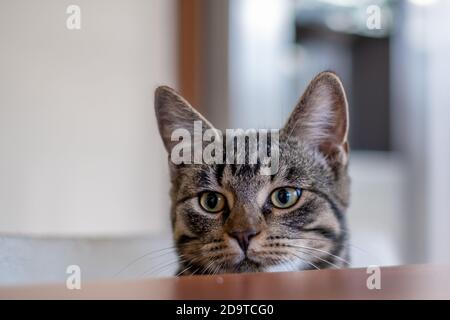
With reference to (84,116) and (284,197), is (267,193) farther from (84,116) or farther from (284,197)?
(84,116)

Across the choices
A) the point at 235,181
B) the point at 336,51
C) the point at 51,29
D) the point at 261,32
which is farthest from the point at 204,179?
the point at 336,51

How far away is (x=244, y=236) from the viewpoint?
623 millimetres

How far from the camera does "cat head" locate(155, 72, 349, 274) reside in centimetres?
63

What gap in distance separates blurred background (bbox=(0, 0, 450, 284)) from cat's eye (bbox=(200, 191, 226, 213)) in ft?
0.34

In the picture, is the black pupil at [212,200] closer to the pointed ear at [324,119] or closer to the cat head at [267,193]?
the cat head at [267,193]

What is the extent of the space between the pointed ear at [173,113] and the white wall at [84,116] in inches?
3.4

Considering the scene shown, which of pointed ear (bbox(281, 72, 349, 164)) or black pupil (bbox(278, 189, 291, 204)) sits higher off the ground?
pointed ear (bbox(281, 72, 349, 164))

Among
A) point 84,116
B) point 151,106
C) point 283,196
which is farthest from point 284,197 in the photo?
point 84,116

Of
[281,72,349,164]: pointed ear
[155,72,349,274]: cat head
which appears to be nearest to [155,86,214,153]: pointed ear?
[155,72,349,274]: cat head

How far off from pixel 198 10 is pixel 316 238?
36.7 inches

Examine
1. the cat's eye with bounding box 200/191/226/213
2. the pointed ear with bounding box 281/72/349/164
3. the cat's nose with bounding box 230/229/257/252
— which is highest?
the pointed ear with bounding box 281/72/349/164

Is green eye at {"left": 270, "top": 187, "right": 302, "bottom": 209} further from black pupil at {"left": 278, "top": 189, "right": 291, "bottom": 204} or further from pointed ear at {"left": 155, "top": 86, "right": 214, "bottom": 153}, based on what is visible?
pointed ear at {"left": 155, "top": 86, "right": 214, "bottom": 153}

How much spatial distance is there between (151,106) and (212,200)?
0.63ft

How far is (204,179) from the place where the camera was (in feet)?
2.24
